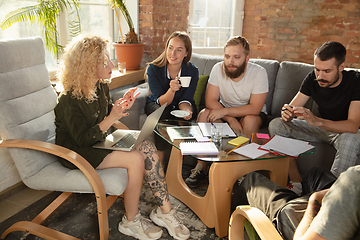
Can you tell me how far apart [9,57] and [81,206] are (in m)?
1.04

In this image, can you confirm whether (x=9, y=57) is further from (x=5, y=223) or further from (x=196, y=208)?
(x=196, y=208)

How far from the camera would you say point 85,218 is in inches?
72.3

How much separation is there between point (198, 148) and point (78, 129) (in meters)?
0.67

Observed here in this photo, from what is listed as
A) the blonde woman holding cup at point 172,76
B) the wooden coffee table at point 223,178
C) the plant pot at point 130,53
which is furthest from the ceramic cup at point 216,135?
the plant pot at point 130,53

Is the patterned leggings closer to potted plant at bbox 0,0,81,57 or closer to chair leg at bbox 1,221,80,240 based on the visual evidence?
chair leg at bbox 1,221,80,240

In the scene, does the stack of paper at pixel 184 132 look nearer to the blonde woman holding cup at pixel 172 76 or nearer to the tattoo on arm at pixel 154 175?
the tattoo on arm at pixel 154 175

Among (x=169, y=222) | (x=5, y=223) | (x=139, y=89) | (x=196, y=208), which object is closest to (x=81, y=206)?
(x=5, y=223)

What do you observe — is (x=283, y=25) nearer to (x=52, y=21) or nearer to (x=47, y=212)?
(x=52, y=21)

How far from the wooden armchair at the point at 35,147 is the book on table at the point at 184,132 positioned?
1.45 ft

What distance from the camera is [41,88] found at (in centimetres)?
184

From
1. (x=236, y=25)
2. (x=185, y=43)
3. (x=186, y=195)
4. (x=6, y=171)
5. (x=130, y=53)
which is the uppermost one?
(x=236, y=25)

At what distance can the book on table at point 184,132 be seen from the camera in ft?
6.12

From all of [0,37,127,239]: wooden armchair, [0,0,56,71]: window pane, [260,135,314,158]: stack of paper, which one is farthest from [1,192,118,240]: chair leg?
[0,0,56,71]: window pane

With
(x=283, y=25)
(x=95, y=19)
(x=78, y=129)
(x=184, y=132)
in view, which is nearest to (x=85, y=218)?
(x=78, y=129)
